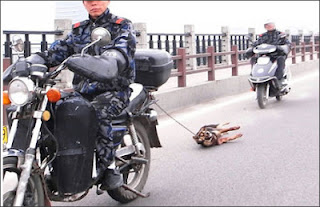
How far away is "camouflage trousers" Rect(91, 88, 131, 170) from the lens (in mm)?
3600

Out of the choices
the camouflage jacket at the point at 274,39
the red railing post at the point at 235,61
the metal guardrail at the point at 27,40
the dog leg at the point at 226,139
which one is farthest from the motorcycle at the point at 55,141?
the red railing post at the point at 235,61

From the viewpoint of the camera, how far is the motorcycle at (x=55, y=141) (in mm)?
2883

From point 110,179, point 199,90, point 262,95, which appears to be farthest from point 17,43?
point 199,90

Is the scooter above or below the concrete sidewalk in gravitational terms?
above

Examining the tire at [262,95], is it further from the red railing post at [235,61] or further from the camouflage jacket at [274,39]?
the red railing post at [235,61]

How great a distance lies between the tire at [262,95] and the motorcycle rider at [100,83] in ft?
21.2

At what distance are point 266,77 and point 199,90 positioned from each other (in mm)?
1958

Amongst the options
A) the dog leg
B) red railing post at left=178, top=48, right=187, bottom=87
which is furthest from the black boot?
red railing post at left=178, top=48, right=187, bottom=87

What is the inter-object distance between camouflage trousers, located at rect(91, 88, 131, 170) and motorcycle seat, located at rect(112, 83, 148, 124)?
17 cm

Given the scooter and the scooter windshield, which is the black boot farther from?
the scooter windshield

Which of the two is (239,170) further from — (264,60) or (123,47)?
(264,60)

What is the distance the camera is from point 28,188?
299cm

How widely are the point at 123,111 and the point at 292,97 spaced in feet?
26.3

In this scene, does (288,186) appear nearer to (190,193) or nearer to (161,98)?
(190,193)
